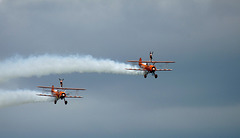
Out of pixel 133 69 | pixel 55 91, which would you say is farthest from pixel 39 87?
pixel 133 69

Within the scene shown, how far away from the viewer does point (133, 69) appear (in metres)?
145

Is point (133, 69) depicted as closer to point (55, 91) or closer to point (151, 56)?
point (151, 56)

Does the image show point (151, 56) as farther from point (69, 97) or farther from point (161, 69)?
point (69, 97)

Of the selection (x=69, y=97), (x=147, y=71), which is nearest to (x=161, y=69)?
(x=147, y=71)

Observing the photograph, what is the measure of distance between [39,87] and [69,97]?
7.30 meters

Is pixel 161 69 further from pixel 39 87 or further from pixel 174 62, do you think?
pixel 39 87

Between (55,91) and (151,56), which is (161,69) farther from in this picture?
(55,91)

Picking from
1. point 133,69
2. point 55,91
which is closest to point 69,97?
point 55,91

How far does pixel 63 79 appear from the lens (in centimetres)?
15550

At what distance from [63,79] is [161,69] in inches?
938

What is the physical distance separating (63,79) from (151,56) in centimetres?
2118

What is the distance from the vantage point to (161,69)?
146375 mm

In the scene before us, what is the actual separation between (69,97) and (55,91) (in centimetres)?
439

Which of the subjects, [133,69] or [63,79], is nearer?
[133,69]
